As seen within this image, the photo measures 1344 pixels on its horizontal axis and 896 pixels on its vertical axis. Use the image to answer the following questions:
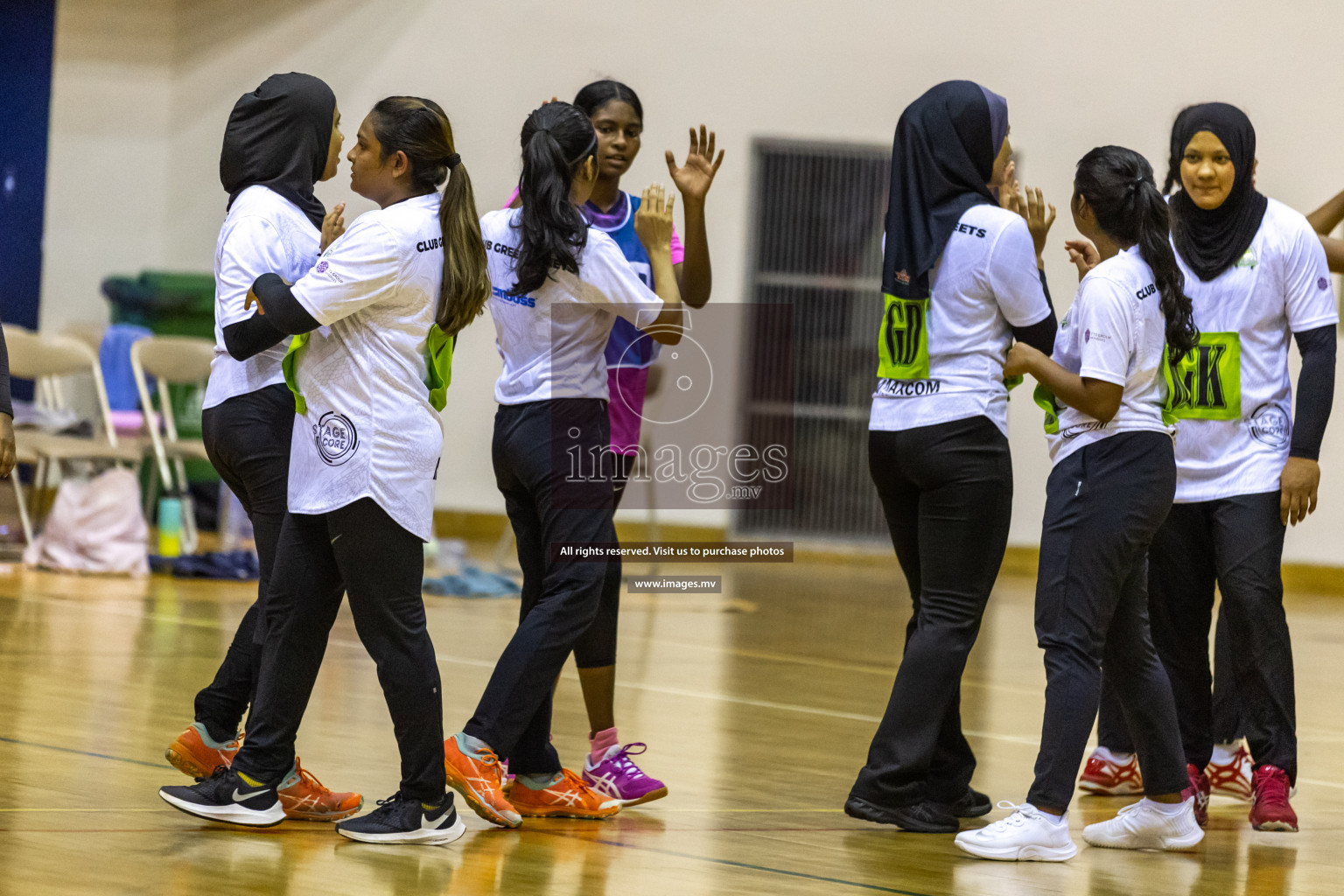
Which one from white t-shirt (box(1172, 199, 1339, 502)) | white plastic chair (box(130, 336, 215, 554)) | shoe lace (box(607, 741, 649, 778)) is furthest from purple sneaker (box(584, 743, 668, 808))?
white plastic chair (box(130, 336, 215, 554))

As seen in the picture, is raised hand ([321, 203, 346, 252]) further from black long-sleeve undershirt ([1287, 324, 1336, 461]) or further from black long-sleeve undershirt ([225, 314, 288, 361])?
black long-sleeve undershirt ([1287, 324, 1336, 461])

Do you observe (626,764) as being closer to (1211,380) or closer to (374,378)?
(374,378)

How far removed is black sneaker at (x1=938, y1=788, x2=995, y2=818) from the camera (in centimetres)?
387

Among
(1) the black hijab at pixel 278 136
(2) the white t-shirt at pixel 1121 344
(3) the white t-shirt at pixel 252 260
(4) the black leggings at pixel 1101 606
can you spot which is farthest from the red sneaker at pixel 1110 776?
(1) the black hijab at pixel 278 136

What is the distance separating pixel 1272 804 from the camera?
399 cm

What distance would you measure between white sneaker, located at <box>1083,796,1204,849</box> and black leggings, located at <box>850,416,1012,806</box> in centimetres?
46

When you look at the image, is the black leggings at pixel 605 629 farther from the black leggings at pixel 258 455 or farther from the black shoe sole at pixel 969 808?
the black shoe sole at pixel 969 808

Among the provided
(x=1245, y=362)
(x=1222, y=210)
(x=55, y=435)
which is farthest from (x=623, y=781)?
(x=55, y=435)

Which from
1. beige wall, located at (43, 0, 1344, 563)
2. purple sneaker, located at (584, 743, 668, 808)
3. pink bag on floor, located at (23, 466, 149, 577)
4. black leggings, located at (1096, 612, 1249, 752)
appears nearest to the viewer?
purple sneaker, located at (584, 743, 668, 808)

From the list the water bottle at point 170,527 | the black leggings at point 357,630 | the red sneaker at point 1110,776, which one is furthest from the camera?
the water bottle at point 170,527

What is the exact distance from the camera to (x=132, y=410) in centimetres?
1070

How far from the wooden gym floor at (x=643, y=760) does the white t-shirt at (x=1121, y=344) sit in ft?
3.28

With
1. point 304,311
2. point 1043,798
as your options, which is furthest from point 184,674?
point 1043,798

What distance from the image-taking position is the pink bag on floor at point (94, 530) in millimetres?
8383
